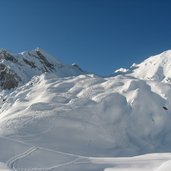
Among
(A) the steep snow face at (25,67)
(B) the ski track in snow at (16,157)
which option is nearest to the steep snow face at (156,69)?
(A) the steep snow face at (25,67)

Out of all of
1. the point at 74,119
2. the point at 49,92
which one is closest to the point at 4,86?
the point at 49,92

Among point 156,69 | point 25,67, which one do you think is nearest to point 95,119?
point 25,67

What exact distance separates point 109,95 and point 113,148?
7.26 meters

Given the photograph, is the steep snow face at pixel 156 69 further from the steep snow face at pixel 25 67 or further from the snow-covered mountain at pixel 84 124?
the snow-covered mountain at pixel 84 124

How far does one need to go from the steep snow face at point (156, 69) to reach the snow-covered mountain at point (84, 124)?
33.7 m

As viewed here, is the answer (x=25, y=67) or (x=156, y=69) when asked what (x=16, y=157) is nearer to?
(x=25, y=67)

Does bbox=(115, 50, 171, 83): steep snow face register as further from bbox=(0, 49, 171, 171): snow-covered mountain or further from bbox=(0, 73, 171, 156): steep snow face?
bbox=(0, 73, 171, 156): steep snow face

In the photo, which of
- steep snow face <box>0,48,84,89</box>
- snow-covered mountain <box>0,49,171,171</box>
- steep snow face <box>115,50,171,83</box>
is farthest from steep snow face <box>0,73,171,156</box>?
steep snow face <box>115,50,171,83</box>

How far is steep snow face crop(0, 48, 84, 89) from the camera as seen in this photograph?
57750 millimetres

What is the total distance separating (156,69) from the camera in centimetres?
7581

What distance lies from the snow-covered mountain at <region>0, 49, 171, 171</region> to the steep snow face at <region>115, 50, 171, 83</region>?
33.7 m

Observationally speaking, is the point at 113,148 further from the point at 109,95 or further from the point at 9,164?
the point at 9,164

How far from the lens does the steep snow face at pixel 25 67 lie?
189ft

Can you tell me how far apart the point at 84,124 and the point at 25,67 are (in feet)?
137
